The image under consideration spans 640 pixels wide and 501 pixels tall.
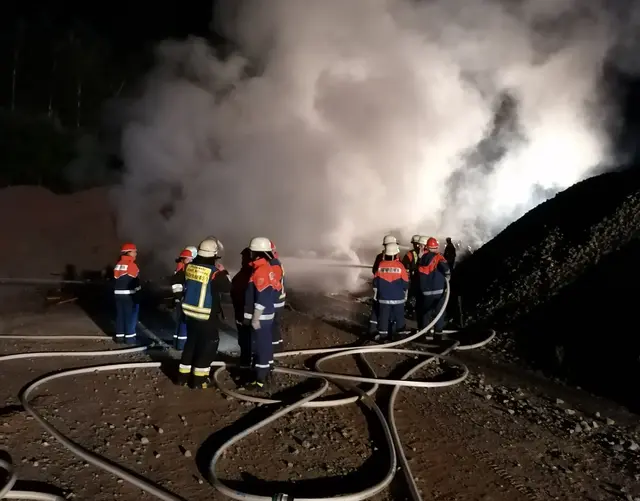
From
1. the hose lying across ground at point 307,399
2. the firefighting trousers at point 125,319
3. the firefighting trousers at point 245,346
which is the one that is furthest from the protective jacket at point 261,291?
the firefighting trousers at point 125,319

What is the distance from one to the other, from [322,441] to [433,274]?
4.51m

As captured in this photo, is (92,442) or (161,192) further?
(161,192)

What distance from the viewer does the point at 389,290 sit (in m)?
7.90

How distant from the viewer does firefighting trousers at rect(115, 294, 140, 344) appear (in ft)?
24.2

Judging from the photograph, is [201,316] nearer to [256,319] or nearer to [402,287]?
[256,319]

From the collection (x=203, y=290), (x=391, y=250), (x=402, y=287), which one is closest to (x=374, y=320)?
(x=402, y=287)

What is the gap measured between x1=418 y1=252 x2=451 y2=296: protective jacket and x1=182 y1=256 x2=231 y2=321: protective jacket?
3.88 m

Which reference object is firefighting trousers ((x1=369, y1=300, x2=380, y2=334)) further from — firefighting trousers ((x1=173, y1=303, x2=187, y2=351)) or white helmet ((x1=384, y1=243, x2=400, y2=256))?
firefighting trousers ((x1=173, y1=303, x2=187, y2=351))

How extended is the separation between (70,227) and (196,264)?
54.1ft

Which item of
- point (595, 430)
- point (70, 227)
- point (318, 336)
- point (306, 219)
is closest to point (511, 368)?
point (595, 430)

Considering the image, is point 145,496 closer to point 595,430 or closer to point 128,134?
point 595,430

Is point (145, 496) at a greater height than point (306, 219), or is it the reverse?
point (306, 219)

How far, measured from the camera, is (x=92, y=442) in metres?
4.27

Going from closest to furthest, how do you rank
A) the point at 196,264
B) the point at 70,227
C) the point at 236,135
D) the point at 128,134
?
the point at 196,264 → the point at 236,135 → the point at 128,134 → the point at 70,227
